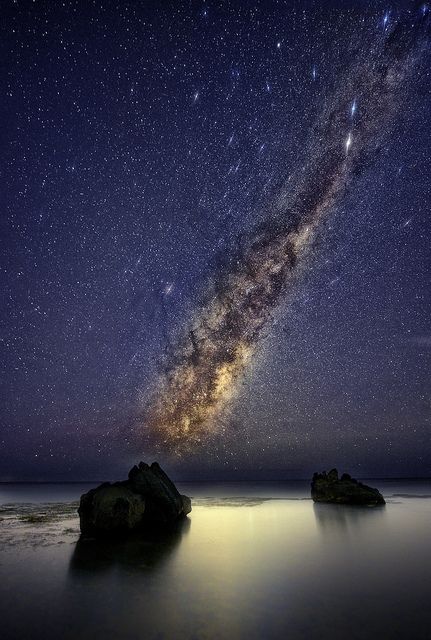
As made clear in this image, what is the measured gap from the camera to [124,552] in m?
20.3

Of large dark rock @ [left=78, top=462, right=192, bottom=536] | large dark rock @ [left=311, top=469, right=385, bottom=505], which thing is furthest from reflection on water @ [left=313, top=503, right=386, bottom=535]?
large dark rock @ [left=78, top=462, right=192, bottom=536]

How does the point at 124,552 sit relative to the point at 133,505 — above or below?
below

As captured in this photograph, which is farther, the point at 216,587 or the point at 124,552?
the point at 124,552

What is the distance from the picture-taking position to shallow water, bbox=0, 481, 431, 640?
10109 millimetres

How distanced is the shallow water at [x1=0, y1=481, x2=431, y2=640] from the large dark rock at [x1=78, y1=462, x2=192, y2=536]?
6.44 feet

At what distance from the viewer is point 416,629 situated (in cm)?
1006

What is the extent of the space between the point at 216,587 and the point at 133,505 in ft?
46.9

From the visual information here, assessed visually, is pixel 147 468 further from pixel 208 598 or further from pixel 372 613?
pixel 372 613

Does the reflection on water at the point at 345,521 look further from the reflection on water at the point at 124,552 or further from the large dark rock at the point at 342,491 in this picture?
the reflection on water at the point at 124,552

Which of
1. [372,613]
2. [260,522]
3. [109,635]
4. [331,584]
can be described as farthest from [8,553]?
[260,522]

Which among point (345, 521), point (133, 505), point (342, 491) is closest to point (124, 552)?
point (133, 505)

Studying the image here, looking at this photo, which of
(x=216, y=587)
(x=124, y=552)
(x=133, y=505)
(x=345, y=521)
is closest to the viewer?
(x=216, y=587)

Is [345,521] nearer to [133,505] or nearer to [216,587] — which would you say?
[133,505]

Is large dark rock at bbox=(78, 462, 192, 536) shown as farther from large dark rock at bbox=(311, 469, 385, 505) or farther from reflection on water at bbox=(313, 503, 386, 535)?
large dark rock at bbox=(311, 469, 385, 505)
